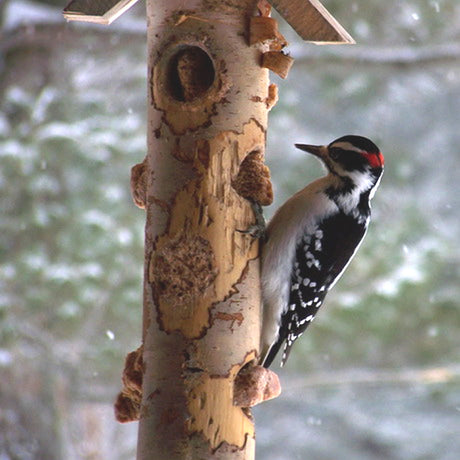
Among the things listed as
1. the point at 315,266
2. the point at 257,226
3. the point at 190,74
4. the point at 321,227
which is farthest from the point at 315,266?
the point at 190,74

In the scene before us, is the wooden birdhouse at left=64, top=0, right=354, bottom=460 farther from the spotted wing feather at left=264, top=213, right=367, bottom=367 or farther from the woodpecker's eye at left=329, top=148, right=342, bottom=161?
the woodpecker's eye at left=329, top=148, right=342, bottom=161

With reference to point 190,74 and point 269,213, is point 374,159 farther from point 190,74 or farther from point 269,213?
point 269,213

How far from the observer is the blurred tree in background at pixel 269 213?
6.10 metres

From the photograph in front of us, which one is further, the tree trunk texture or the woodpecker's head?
the woodpecker's head

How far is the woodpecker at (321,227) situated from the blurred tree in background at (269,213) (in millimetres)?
3218

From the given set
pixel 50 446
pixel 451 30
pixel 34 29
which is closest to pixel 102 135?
pixel 34 29

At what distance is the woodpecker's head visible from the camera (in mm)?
3016

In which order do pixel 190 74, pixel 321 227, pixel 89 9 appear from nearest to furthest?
pixel 190 74 < pixel 89 9 < pixel 321 227

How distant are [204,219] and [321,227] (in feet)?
2.46

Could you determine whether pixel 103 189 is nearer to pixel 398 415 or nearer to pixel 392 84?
pixel 392 84

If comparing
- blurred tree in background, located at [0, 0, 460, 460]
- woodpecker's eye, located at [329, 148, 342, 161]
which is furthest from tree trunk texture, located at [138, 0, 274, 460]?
blurred tree in background, located at [0, 0, 460, 460]

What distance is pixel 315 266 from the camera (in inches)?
118

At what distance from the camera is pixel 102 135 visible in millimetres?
5977

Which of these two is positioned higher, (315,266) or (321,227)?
(321,227)
